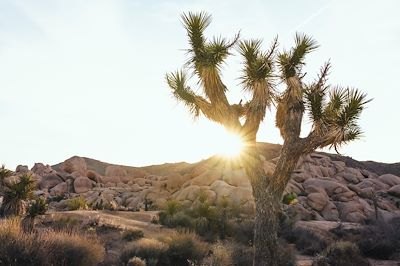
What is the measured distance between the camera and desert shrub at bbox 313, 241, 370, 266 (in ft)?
43.2

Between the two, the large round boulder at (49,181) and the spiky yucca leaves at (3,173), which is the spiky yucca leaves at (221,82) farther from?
the large round boulder at (49,181)

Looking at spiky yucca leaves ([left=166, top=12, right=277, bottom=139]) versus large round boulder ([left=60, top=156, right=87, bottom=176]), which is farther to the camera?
large round boulder ([left=60, top=156, right=87, bottom=176])

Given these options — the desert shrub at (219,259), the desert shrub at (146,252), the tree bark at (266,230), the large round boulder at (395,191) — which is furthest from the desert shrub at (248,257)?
the large round boulder at (395,191)

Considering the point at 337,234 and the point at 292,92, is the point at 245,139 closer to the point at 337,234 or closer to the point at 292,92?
the point at 292,92

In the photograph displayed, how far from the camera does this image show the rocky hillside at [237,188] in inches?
1182

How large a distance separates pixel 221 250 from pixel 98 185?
33.1 meters

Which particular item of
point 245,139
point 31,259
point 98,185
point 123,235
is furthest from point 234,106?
point 98,185

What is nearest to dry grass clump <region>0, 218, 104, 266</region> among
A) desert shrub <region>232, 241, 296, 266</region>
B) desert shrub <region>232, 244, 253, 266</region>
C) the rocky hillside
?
desert shrub <region>232, 244, 253, 266</region>

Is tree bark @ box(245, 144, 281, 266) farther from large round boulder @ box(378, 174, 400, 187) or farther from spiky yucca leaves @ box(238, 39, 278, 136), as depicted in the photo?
large round boulder @ box(378, 174, 400, 187)

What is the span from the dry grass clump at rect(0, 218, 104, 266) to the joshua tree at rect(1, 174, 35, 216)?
8.11 meters

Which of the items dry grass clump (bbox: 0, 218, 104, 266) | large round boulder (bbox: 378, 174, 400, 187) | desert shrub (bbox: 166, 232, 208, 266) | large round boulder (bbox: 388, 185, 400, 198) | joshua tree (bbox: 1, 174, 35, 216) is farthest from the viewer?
large round boulder (bbox: 378, 174, 400, 187)

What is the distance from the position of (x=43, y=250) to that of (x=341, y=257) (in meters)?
8.94

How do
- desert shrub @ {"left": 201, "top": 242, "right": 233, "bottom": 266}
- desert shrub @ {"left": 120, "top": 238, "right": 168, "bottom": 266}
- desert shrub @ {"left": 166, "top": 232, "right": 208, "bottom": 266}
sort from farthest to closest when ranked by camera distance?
desert shrub @ {"left": 166, "top": 232, "right": 208, "bottom": 266} → desert shrub @ {"left": 120, "top": 238, "right": 168, "bottom": 266} → desert shrub @ {"left": 201, "top": 242, "right": 233, "bottom": 266}

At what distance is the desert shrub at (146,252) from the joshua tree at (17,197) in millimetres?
7149
